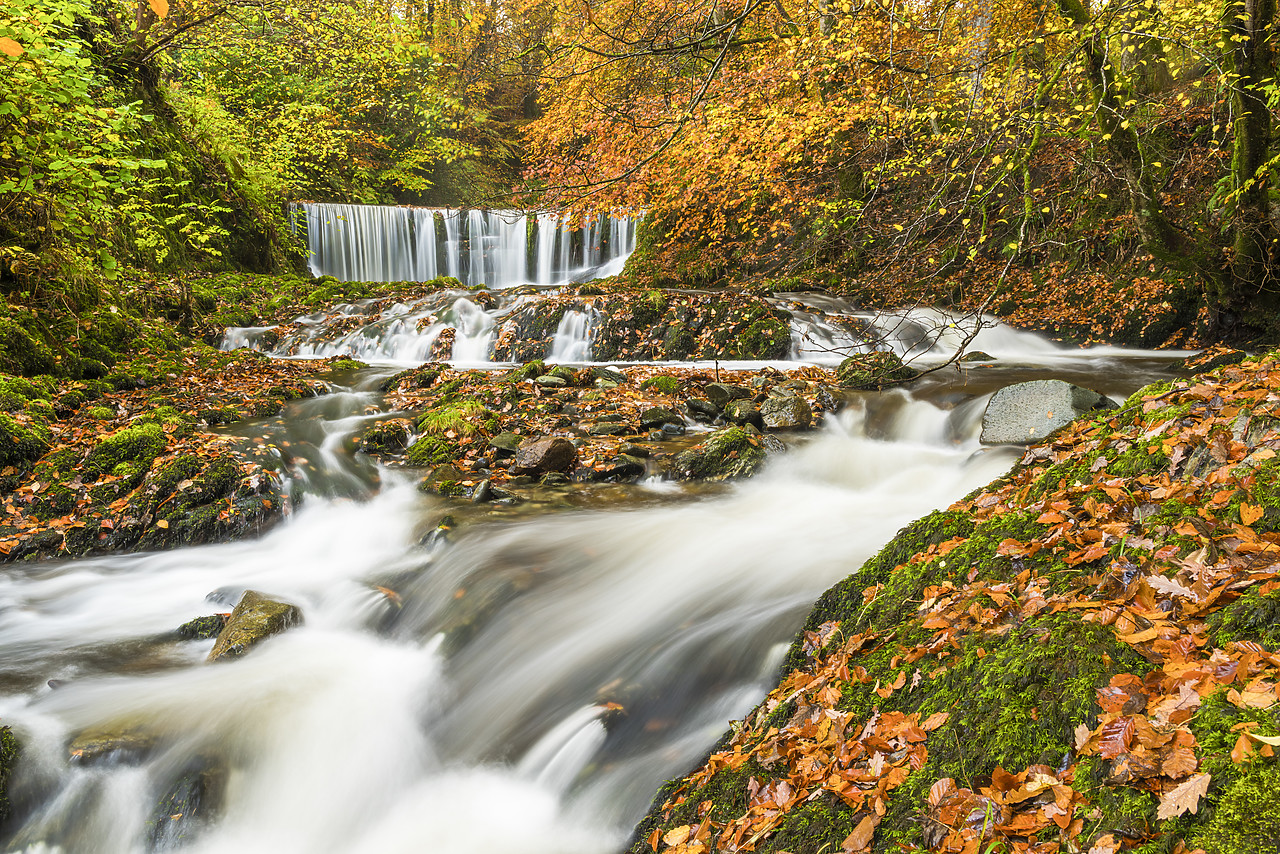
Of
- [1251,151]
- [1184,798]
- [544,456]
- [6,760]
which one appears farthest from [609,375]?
[1184,798]

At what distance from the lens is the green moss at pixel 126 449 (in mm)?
6051

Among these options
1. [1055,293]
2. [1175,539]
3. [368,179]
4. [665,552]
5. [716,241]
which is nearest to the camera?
[1175,539]

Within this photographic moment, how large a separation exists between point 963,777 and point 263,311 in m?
14.8

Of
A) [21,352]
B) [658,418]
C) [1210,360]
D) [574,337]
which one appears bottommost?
[658,418]

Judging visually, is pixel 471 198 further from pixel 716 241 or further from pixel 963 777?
pixel 963 777

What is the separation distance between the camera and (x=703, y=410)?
28.7 feet

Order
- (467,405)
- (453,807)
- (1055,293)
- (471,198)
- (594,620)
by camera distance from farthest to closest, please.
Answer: (471,198) → (1055,293) → (467,405) → (594,620) → (453,807)

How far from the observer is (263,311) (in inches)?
529

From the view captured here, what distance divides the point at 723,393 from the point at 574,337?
15.0 ft

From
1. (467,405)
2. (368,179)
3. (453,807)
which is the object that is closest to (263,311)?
(467,405)

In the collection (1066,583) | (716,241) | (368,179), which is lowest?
(1066,583)

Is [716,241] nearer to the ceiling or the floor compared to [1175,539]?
nearer to the ceiling

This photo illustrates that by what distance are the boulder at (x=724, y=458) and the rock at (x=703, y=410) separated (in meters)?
1.23

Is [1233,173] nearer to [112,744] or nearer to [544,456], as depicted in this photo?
[544,456]
